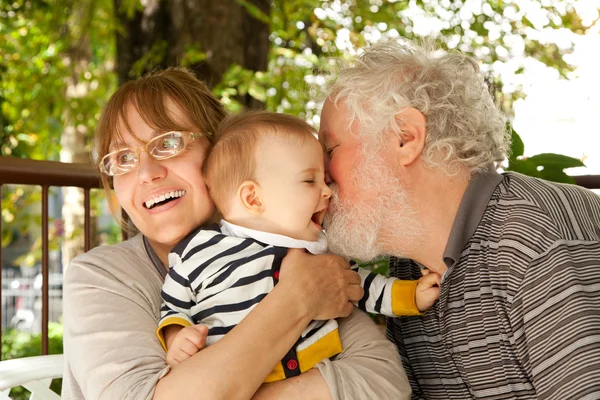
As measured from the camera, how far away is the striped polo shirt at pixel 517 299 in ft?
4.91

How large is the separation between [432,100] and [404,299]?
0.52 metres

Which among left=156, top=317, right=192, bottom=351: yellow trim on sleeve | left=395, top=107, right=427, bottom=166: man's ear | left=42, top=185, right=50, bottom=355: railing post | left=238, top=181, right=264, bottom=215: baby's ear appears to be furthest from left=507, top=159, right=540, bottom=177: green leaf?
left=42, top=185, right=50, bottom=355: railing post

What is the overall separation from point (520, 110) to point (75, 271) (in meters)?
4.67

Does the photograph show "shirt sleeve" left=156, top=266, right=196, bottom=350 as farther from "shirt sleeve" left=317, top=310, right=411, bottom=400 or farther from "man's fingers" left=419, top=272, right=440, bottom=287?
"man's fingers" left=419, top=272, right=440, bottom=287

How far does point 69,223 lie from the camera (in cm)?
643

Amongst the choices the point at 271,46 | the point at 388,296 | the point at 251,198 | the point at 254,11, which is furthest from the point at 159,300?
the point at 271,46

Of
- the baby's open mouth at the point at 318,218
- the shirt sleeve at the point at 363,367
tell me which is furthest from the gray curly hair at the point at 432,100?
the shirt sleeve at the point at 363,367

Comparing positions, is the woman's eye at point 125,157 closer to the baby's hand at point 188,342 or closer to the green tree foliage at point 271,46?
the baby's hand at point 188,342

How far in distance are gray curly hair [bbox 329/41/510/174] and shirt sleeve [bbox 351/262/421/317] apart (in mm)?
321

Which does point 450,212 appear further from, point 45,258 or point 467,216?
point 45,258

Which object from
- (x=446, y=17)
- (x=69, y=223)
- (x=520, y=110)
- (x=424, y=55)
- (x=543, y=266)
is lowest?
(x=69, y=223)

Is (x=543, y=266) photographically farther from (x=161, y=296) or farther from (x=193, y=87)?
(x=193, y=87)

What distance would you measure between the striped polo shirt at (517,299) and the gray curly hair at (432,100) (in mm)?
94

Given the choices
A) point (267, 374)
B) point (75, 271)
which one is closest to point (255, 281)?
point (267, 374)
